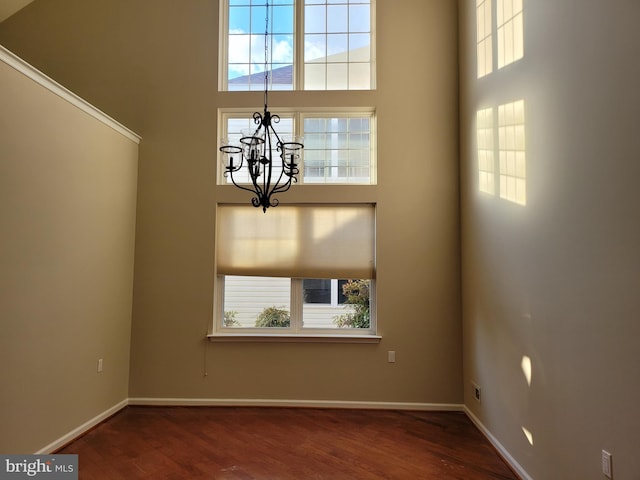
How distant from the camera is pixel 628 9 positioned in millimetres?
1690

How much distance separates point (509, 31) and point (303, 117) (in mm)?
2028

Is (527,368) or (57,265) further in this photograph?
(57,265)

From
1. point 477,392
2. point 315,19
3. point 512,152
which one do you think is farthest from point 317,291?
point 315,19

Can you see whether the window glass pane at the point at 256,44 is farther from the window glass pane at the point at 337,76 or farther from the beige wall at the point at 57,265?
the beige wall at the point at 57,265

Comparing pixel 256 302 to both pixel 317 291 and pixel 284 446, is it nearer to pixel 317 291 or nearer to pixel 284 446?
pixel 317 291

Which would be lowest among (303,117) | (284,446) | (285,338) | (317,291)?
(284,446)

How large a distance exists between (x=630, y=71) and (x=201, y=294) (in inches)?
141

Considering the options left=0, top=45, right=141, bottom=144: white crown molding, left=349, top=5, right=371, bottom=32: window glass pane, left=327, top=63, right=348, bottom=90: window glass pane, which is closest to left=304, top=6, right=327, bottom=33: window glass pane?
left=349, top=5, right=371, bottom=32: window glass pane

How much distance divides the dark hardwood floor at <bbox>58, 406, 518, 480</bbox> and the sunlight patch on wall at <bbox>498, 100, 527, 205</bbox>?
1953 mm

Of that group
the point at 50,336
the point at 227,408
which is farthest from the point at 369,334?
the point at 50,336

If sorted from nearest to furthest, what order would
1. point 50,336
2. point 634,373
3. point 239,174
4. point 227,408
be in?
point 634,373 < point 50,336 < point 227,408 < point 239,174

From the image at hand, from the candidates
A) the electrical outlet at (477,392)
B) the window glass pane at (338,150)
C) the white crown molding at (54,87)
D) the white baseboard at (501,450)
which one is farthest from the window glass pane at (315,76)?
the white baseboard at (501,450)

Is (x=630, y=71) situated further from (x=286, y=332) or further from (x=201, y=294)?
(x=201, y=294)

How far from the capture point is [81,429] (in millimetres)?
3096
